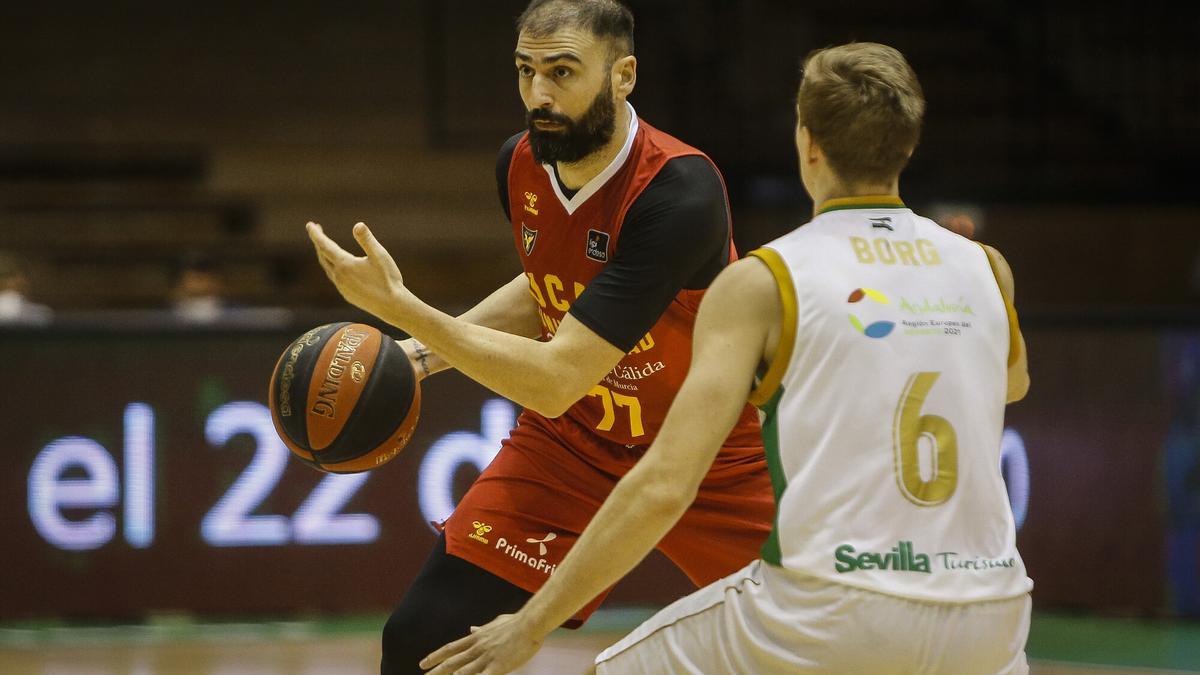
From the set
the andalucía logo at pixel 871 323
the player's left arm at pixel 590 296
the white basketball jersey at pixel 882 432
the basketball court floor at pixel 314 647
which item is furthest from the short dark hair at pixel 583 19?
the basketball court floor at pixel 314 647

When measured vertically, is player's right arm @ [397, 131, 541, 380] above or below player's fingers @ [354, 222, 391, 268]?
below

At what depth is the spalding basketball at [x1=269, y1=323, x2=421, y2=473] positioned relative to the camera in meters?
3.49

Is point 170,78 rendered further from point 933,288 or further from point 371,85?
point 933,288

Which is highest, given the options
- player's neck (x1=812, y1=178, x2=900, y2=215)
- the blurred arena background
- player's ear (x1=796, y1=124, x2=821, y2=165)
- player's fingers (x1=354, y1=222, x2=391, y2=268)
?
player's ear (x1=796, y1=124, x2=821, y2=165)

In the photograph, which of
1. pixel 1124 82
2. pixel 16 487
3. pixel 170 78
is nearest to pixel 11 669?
pixel 16 487

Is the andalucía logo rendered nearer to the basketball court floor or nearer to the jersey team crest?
the jersey team crest

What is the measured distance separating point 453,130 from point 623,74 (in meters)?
8.49

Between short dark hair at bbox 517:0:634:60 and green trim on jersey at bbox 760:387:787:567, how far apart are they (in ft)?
4.76

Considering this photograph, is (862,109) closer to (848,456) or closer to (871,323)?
(871,323)

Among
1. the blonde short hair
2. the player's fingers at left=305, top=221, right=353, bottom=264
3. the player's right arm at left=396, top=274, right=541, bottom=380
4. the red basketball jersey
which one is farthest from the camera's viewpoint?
the player's right arm at left=396, top=274, right=541, bottom=380

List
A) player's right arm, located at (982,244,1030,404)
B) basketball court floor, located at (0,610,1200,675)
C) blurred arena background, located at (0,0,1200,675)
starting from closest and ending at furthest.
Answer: player's right arm, located at (982,244,1030,404) < basketball court floor, located at (0,610,1200,675) < blurred arena background, located at (0,0,1200,675)

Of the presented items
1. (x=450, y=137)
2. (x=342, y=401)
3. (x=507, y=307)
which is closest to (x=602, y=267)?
(x=507, y=307)

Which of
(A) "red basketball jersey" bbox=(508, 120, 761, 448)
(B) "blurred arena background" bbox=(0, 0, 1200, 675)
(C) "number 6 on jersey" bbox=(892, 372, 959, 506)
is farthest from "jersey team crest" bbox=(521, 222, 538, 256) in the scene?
(B) "blurred arena background" bbox=(0, 0, 1200, 675)

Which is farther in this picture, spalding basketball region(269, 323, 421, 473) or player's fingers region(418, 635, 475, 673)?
spalding basketball region(269, 323, 421, 473)
